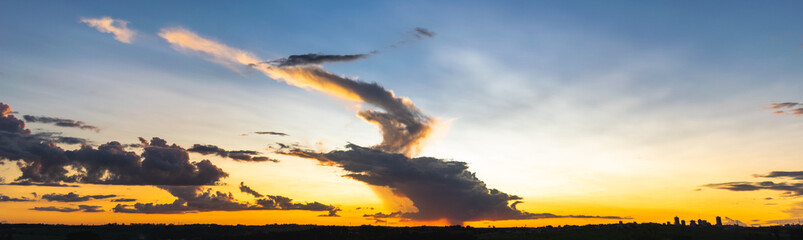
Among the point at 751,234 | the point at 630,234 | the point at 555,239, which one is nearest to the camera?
the point at 751,234

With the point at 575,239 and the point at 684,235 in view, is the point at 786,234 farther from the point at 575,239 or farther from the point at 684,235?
the point at 575,239

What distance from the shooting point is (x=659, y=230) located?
191 meters

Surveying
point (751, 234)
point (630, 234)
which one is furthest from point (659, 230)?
point (751, 234)

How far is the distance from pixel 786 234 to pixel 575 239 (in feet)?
206

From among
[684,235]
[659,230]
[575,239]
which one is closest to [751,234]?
[684,235]

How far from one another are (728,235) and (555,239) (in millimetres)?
53459

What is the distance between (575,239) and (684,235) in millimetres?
33600

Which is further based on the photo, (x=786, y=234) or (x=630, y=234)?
(x=630, y=234)

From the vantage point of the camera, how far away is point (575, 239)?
18512cm

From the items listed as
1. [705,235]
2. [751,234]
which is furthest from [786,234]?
[705,235]

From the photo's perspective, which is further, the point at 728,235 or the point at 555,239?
the point at 555,239

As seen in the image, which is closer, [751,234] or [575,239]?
[751,234]

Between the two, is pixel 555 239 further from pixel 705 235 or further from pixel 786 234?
pixel 786 234

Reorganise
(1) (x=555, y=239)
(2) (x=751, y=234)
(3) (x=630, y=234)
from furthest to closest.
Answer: (1) (x=555, y=239)
(3) (x=630, y=234)
(2) (x=751, y=234)
